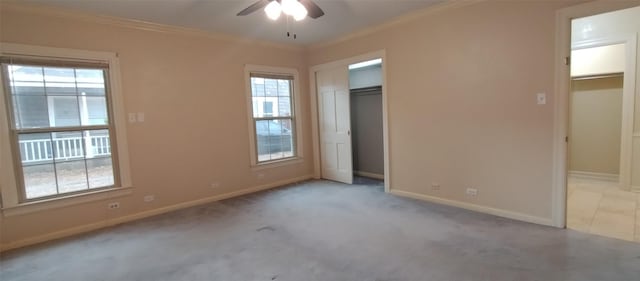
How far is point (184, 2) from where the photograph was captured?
10.0 ft

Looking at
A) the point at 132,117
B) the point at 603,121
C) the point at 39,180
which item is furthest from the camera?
the point at 603,121

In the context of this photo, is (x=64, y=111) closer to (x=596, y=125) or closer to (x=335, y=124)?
(x=335, y=124)

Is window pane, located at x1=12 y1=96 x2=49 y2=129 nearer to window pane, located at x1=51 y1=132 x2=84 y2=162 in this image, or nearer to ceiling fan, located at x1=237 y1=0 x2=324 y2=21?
window pane, located at x1=51 y1=132 x2=84 y2=162

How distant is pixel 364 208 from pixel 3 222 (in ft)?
12.1

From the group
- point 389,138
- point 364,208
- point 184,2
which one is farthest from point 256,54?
point 364,208

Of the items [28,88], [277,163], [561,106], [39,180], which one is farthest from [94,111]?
[561,106]

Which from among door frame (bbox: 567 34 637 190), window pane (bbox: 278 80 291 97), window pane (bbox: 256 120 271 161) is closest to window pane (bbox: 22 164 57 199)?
window pane (bbox: 256 120 271 161)

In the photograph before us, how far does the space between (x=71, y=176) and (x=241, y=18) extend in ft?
8.46

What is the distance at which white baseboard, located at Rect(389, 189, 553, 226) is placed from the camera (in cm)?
299

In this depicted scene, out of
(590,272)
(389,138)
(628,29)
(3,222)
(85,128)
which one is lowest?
(590,272)

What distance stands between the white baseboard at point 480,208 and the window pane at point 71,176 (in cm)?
379

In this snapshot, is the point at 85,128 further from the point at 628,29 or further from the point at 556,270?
the point at 628,29

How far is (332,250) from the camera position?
2.58 m

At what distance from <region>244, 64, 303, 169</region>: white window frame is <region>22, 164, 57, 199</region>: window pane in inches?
91.0
